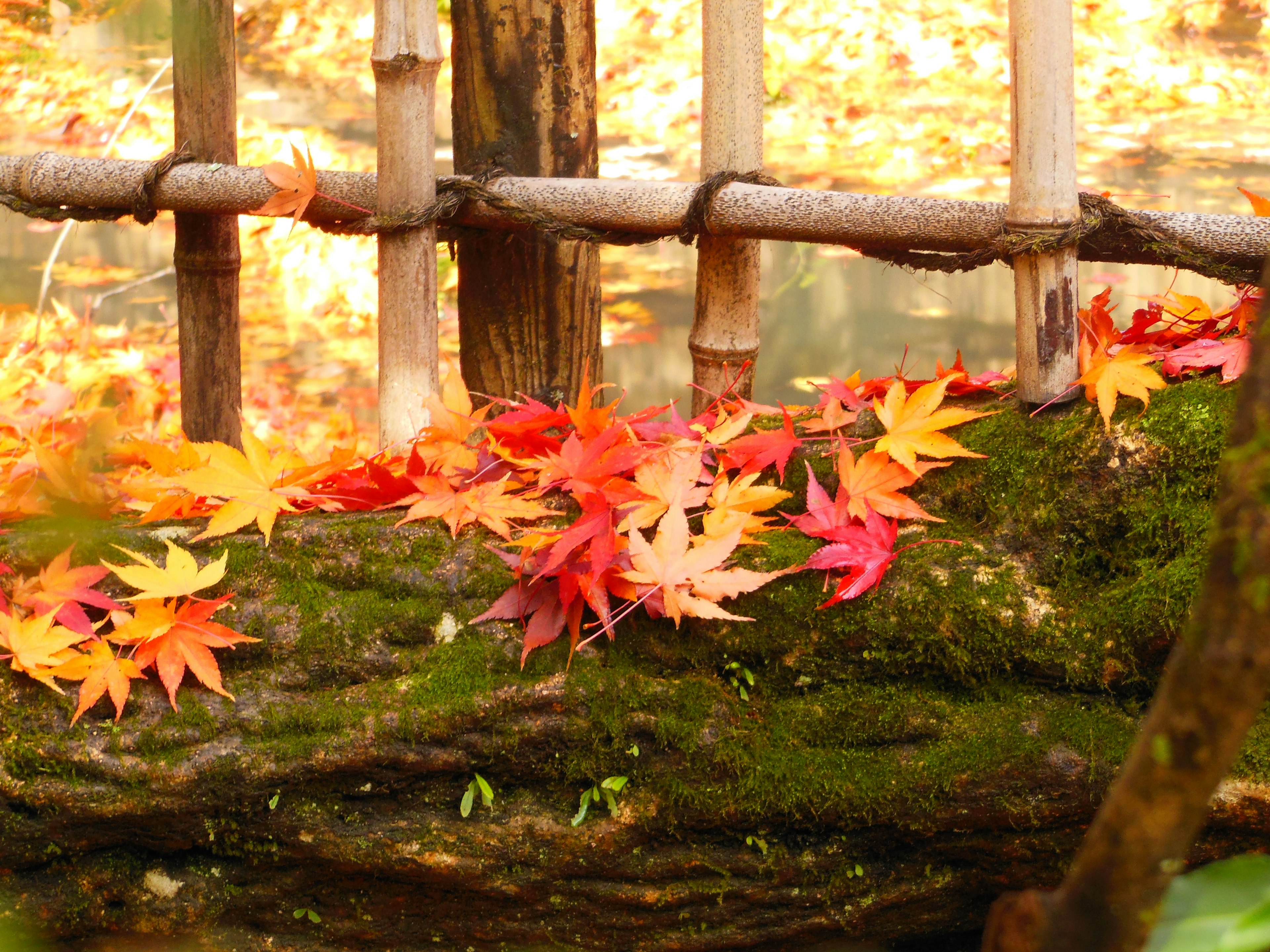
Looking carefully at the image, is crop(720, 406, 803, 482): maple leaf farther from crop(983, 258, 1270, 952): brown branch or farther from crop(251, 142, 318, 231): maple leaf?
crop(983, 258, 1270, 952): brown branch

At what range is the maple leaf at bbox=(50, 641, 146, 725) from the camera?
1.54 metres

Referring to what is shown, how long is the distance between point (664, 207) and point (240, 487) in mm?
920

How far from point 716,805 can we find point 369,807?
52 centimetres

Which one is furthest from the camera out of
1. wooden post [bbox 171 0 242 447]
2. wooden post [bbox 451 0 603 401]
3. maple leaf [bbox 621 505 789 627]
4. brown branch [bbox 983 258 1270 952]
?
wooden post [bbox 171 0 242 447]

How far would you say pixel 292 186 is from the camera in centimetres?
203

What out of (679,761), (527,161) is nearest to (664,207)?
(527,161)

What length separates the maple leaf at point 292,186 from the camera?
6.60 feet

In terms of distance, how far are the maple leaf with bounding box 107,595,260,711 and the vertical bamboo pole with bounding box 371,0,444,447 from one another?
0.61m

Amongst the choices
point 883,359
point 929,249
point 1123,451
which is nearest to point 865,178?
point 883,359

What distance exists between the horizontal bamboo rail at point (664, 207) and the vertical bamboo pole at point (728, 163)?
104 millimetres

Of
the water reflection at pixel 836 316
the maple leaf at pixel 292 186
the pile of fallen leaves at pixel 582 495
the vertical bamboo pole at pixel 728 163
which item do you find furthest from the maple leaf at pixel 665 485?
the water reflection at pixel 836 316

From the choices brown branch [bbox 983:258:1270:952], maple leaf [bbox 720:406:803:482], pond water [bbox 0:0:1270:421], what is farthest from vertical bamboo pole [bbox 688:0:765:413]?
pond water [bbox 0:0:1270:421]

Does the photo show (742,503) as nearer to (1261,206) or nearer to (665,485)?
(665,485)

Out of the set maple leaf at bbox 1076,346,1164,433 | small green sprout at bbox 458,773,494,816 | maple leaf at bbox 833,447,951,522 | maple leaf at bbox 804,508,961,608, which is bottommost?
small green sprout at bbox 458,773,494,816
